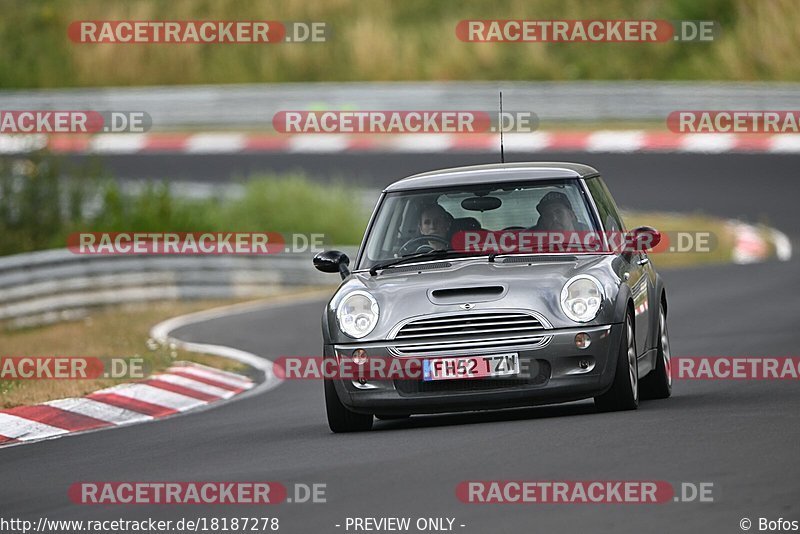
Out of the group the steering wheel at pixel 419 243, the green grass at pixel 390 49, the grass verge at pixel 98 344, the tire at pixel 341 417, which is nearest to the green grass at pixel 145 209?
the grass verge at pixel 98 344

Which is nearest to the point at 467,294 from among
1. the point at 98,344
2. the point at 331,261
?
the point at 331,261

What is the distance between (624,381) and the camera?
31.4 feet

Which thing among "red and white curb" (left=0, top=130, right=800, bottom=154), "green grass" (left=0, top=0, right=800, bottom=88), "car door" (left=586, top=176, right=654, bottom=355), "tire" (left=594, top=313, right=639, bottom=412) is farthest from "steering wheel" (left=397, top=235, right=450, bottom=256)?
"green grass" (left=0, top=0, right=800, bottom=88)

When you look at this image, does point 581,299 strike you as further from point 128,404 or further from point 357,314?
point 128,404

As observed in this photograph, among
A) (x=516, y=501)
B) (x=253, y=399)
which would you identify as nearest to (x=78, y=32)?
(x=253, y=399)

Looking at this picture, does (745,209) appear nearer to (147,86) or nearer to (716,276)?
(716,276)

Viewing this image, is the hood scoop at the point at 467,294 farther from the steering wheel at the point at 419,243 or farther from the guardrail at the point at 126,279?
the guardrail at the point at 126,279

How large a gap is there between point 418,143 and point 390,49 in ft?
29.1

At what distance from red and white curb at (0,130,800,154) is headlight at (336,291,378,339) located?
17.3 metres

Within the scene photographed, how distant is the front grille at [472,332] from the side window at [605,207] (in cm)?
133

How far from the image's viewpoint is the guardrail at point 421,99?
30.9 metres

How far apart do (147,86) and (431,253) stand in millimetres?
31977

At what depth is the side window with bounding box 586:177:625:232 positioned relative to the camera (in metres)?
10.6

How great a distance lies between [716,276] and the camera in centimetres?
1994
